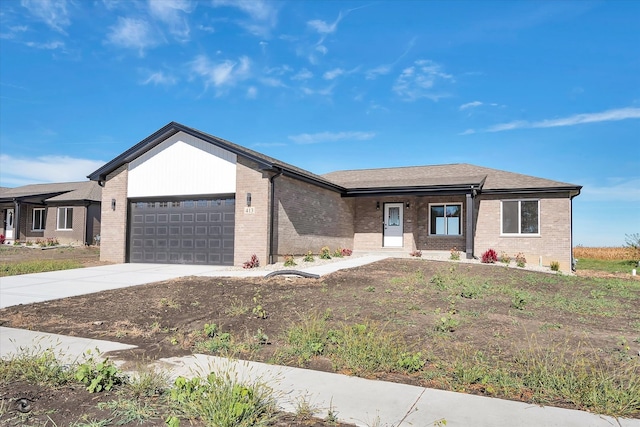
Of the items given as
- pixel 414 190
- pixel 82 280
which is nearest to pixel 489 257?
pixel 414 190

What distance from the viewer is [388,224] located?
69.8 ft

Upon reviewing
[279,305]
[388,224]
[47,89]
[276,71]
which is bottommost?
[279,305]

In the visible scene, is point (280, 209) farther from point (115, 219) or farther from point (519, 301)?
point (519, 301)

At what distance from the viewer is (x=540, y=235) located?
18.3 metres

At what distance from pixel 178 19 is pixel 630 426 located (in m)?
A: 14.6

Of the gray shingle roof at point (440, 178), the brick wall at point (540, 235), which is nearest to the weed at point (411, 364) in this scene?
the gray shingle roof at point (440, 178)

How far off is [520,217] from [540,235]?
3.78 feet

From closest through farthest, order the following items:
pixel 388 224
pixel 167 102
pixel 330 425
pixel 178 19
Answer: pixel 330 425, pixel 178 19, pixel 167 102, pixel 388 224

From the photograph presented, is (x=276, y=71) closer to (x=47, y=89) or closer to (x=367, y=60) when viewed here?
(x=367, y=60)

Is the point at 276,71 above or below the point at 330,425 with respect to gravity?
above

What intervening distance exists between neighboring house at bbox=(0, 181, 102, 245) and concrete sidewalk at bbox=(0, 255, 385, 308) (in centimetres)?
1558

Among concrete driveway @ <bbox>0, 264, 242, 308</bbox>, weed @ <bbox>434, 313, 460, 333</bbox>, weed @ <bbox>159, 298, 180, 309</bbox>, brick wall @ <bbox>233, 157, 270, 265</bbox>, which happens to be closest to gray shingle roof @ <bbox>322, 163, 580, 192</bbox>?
brick wall @ <bbox>233, 157, 270, 265</bbox>

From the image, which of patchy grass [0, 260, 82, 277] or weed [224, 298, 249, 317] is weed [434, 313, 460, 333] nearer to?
weed [224, 298, 249, 317]

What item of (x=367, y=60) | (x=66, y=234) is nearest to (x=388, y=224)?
(x=367, y=60)
